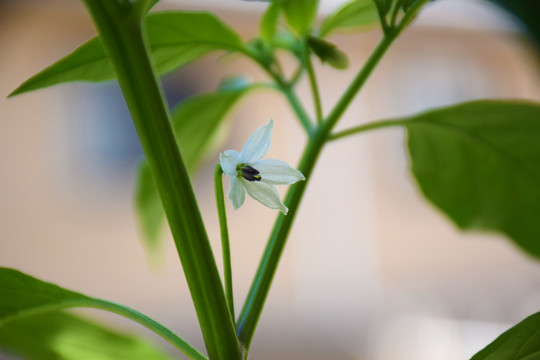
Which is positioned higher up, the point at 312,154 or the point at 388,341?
the point at 312,154

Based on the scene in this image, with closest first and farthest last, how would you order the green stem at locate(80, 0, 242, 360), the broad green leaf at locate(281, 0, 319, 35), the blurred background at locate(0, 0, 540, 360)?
1. the green stem at locate(80, 0, 242, 360)
2. the broad green leaf at locate(281, 0, 319, 35)
3. the blurred background at locate(0, 0, 540, 360)

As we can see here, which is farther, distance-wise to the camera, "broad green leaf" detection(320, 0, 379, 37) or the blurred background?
the blurred background

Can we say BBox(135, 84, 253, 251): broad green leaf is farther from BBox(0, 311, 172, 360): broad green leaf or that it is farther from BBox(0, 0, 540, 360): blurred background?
A: BBox(0, 0, 540, 360): blurred background

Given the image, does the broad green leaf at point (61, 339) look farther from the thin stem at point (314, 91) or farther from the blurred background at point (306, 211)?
the blurred background at point (306, 211)

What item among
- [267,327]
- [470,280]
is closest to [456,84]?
[470,280]

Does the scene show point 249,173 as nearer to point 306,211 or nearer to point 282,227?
point 282,227

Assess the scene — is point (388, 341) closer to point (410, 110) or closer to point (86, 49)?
point (410, 110)

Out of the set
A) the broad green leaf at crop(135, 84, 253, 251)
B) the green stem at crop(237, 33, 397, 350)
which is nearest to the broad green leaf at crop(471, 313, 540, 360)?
the green stem at crop(237, 33, 397, 350)
